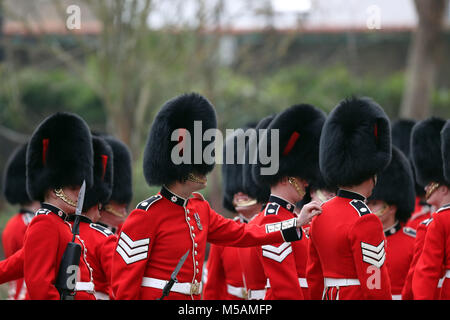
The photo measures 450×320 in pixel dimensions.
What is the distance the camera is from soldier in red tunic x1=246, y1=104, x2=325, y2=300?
12.2 feet

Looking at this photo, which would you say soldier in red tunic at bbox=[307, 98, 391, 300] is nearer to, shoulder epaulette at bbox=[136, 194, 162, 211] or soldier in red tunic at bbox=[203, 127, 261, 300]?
shoulder epaulette at bbox=[136, 194, 162, 211]

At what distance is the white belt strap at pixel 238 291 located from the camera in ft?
15.5

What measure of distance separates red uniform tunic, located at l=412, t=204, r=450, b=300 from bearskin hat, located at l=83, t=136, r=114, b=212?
187cm

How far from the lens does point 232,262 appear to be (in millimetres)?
4789

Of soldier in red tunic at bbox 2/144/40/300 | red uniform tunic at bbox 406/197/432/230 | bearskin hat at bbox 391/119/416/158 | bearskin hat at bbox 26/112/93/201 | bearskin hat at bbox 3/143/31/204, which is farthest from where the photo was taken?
bearskin hat at bbox 391/119/416/158

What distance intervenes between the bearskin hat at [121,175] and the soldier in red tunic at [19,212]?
942mm

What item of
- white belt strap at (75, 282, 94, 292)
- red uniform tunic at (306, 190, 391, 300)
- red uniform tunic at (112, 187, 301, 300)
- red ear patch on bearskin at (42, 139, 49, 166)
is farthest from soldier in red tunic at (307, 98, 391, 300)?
red ear patch on bearskin at (42, 139, 49, 166)

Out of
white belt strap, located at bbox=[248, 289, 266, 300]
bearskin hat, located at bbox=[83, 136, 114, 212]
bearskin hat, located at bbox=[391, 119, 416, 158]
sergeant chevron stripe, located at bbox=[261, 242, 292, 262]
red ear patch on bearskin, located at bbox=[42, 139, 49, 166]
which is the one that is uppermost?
red ear patch on bearskin, located at bbox=[42, 139, 49, 166]

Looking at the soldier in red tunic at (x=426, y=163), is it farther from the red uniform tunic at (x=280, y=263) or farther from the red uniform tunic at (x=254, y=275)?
the red uniform tunic at (x=254, y=275)

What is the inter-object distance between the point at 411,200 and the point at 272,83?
1053 centimetres

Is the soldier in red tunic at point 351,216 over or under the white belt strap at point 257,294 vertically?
over

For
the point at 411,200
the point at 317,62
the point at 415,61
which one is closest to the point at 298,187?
the point at 411,200

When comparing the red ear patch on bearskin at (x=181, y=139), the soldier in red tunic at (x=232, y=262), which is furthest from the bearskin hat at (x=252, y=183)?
Answer: the red ear patch on bearskin at (x=181, y=139)

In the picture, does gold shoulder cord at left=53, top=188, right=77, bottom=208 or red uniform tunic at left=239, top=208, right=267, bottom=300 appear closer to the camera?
gold shoulder cord at left=53, top=188, right=77, bottom=208
